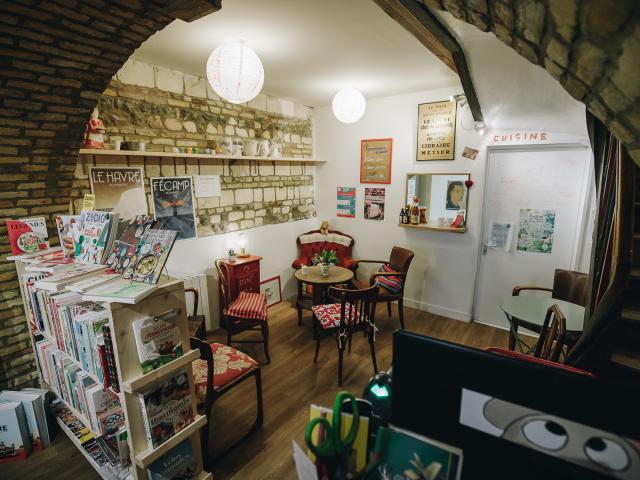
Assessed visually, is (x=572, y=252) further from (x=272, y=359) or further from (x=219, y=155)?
(x=219, y=155)

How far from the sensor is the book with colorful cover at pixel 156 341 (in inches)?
58.2

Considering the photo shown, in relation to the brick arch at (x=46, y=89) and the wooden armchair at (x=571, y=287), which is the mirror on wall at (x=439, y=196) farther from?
the brick arch at (x=46, y=89)

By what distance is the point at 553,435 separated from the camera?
0.66 metres

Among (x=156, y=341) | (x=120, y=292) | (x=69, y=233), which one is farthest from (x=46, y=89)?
(x=156, y=341)

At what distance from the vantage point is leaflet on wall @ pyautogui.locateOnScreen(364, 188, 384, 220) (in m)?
4.80

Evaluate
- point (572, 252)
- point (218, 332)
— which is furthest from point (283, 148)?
point (572, 252)

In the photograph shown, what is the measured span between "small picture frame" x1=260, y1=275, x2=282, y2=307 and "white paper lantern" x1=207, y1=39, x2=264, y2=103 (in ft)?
9.31

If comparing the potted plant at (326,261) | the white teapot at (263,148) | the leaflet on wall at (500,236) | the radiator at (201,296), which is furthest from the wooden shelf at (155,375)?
the leaflet on wall at (500,236)

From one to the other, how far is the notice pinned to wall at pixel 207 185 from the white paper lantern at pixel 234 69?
5.03 ft

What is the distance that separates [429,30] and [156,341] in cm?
243

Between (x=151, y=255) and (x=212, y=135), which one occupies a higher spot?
(x=212, y=135)

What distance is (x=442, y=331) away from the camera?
399 centimetres

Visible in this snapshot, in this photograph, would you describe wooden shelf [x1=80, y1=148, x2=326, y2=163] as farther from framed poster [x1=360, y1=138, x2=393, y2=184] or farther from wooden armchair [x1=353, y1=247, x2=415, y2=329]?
wooden armchair [x1=353, y1=247, x2=415, y2=329]

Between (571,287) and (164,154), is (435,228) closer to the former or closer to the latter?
(571,287)
